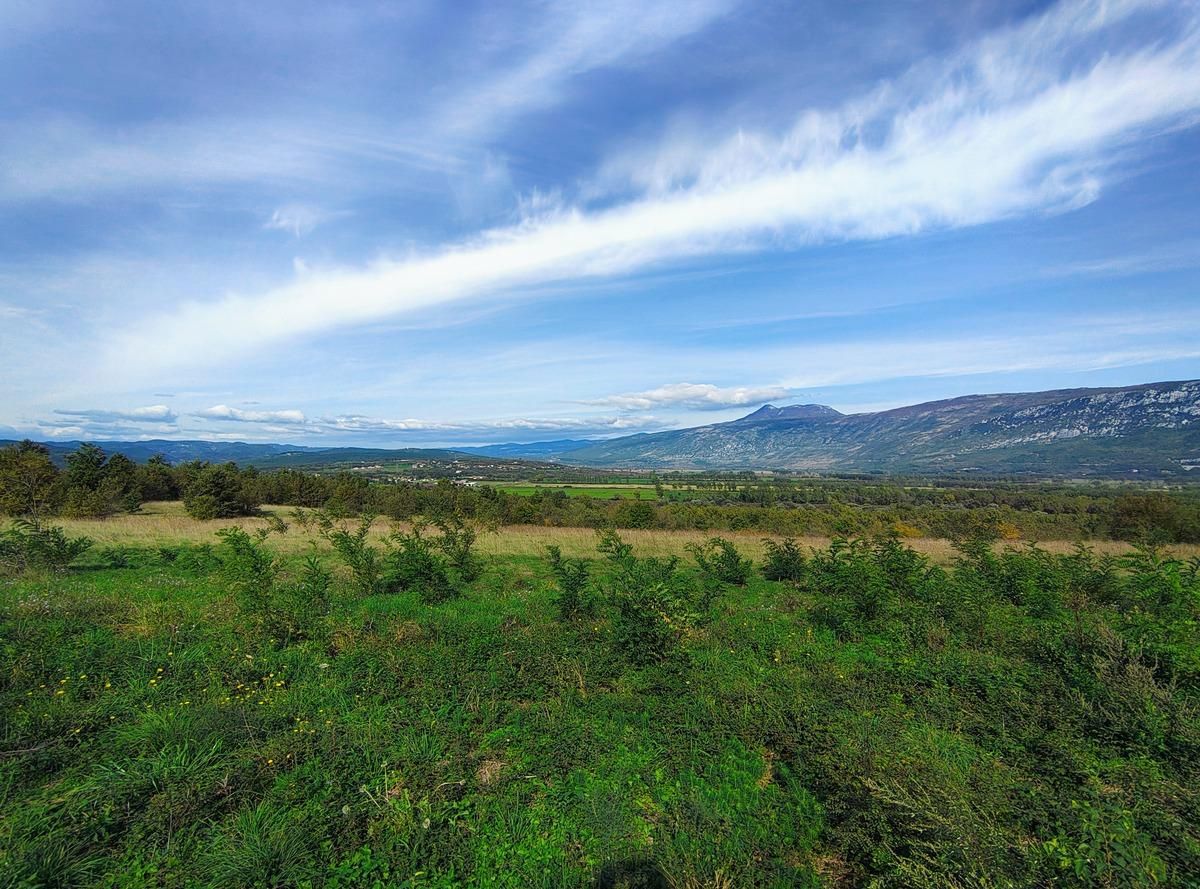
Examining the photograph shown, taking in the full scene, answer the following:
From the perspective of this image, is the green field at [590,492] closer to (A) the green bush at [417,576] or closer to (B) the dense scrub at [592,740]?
(A) the green bush at [417,576]

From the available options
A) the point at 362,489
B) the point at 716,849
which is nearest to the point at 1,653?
the point at 716,849

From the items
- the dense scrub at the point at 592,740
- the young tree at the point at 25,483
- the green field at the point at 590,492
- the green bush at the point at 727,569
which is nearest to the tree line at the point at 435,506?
the young tree at the point at 25,483

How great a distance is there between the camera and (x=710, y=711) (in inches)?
266

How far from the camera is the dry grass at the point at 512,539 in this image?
1995 centimetres

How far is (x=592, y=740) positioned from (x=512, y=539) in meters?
17.3

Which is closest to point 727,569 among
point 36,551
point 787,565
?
point 787,565

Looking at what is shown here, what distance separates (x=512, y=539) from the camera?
2294 centimetres

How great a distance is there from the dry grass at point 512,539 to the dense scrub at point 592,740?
9933 mm

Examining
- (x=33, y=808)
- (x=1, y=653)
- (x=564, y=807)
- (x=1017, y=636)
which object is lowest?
(x=1017, y=636)

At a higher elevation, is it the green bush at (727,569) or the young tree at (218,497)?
the young tree at (218,497)

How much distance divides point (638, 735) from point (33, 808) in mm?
5802

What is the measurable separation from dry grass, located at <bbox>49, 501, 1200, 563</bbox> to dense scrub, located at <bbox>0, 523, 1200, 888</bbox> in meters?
9.93

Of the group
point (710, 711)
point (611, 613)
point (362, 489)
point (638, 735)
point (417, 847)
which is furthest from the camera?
point (362, 489)

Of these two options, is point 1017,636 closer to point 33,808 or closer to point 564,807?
point 564,807
